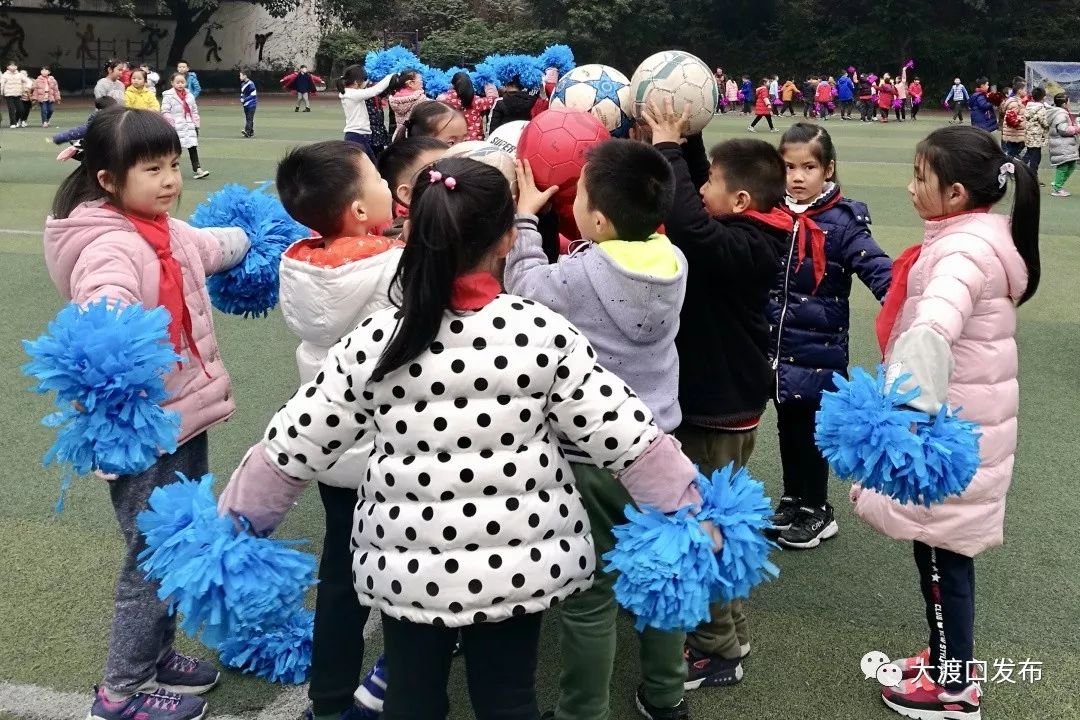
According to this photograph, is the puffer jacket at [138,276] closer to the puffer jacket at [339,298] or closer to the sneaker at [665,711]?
the puffer jacket at [339,298]

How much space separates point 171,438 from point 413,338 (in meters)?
0.85

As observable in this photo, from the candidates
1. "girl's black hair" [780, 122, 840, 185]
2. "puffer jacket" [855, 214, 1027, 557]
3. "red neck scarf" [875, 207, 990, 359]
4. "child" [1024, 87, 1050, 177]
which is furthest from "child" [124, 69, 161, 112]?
"puffer jacket" [855, 214, 1027, 557]

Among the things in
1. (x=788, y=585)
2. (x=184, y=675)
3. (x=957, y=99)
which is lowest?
(x=788, y=585)

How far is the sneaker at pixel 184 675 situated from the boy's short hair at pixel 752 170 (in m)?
2.16

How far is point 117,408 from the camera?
240 cm

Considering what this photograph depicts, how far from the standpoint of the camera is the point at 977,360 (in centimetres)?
277

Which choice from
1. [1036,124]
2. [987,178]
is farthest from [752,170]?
[1036,124]

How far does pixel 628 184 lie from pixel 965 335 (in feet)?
3.50

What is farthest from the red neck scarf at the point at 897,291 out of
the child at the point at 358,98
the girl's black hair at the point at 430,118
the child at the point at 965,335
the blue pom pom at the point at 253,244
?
the child at the point at 358,98

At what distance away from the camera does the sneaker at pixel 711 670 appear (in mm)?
3129

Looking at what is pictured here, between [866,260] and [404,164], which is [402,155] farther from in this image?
[866,260]

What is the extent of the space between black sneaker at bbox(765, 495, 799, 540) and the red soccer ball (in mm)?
1930

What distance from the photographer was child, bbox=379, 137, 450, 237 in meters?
3.19

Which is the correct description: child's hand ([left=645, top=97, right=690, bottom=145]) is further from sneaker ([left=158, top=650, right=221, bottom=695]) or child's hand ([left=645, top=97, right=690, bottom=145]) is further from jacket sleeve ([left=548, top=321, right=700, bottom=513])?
sneaker ([left=158, top=650, right=221, bottom=695])
